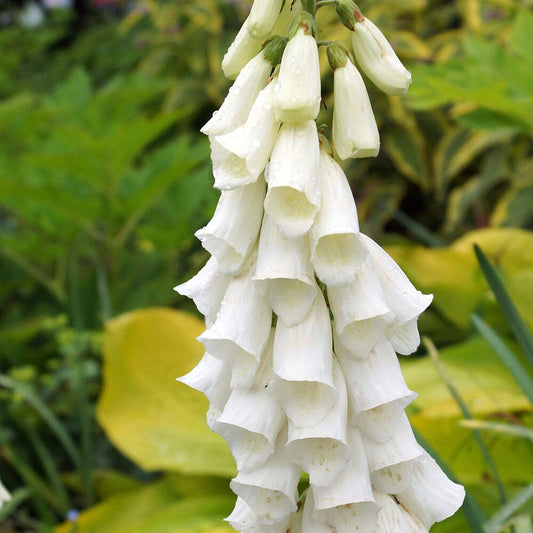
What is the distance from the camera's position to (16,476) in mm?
2596

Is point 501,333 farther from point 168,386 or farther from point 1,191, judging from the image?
point 1,191

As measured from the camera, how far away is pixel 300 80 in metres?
0.80

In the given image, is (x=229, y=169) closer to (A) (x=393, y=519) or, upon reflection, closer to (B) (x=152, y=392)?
(A) (x=393, y=519)

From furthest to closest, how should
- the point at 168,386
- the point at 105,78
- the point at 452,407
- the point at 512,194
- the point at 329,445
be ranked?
the point at 105,78 → the point at 512,194 → the point at 168,386 → the point at 452,407 → the point at 329,445

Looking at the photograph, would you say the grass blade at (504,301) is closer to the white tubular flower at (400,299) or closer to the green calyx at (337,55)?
the white tubular flower at (400,299)

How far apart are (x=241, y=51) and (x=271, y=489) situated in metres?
0.52

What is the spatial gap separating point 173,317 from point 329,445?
135 cm

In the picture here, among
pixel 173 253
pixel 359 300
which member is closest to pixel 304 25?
pixel 359 300

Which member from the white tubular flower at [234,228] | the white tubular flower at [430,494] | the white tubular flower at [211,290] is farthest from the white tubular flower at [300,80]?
the white tubular flower at [430,494]

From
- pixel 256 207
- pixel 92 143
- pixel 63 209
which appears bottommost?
pixel 63 209

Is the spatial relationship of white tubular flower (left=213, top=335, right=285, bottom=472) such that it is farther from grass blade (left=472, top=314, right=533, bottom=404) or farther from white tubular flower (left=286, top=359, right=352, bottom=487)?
grass blade (left=472, top=314, right=533, bottom=404)

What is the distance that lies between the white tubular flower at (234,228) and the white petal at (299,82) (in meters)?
0.10

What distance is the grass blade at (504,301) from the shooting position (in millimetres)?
1089

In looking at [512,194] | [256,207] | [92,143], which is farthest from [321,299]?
[512,194]
